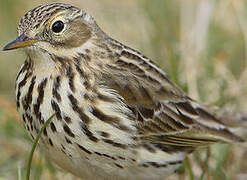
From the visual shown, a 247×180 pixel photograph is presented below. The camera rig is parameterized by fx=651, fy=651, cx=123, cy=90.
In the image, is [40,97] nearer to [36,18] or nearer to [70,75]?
[70,75]

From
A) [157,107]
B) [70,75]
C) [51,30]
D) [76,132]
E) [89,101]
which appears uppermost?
[157,107]

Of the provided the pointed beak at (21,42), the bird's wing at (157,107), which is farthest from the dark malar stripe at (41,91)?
the bird's wing at (157,107)

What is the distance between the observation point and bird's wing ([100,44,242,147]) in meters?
5.16

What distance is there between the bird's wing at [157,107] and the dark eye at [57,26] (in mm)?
485

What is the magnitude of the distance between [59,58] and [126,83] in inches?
23.4

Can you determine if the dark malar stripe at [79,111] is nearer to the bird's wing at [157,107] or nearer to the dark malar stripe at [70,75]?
the dark malar stripe at [70,75]

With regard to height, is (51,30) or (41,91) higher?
(51,30)

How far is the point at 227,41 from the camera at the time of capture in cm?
812

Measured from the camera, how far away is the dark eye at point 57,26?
4879mm

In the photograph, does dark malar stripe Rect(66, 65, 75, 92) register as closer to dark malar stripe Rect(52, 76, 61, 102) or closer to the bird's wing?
dark malar stripe Rect(52, 76, 61, 102)

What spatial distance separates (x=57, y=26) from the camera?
4.91 meters

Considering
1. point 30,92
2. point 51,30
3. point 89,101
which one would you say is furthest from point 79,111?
point 51,30

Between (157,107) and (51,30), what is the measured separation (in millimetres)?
1125

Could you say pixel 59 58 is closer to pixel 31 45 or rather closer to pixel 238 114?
pixel 31 45
